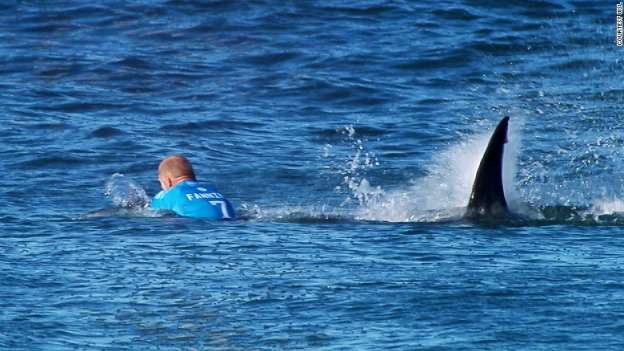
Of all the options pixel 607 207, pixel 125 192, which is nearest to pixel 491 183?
pixel 607 207

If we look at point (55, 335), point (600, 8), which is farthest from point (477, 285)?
point (600, 8)

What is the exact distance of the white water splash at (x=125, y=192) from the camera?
1422 cm

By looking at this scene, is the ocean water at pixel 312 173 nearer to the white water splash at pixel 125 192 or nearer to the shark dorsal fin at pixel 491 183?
the white water splash at pixel 125 192

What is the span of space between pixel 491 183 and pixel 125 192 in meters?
4.49

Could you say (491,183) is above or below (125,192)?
above

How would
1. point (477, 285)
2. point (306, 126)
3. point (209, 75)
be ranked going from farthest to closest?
point (209, 75), point (306, 126), point (477, 285)

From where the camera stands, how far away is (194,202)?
1301 centimetres

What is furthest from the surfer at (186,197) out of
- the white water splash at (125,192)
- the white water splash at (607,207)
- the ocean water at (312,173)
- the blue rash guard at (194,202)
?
the white water splash at (607,207)

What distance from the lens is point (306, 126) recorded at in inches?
763

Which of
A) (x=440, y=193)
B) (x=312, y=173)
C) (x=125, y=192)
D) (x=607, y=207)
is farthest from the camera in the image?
(x=312, y=173)

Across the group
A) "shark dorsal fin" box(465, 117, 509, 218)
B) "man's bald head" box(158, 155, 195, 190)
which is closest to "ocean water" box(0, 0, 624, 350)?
"shark dorsal fin" box(465, 117, 509, 218)

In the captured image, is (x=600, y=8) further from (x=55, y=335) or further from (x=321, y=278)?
(x=55, y=335)

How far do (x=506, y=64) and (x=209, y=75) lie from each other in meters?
4.93

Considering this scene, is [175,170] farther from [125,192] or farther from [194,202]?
[125,192]
